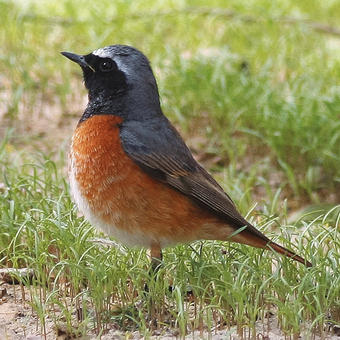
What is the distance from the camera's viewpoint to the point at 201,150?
8688 mm

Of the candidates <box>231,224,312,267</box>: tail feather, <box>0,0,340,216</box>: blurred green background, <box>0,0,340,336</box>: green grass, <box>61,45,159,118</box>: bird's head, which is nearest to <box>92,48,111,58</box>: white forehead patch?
<box>61,45,159,118</box>: bird's head

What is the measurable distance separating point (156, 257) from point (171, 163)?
594mm

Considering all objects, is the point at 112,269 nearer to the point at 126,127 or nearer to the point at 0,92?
the point at 126,127

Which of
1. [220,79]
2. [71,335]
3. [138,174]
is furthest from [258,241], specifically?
[220,79]

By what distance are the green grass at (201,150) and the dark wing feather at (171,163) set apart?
12.4 inches

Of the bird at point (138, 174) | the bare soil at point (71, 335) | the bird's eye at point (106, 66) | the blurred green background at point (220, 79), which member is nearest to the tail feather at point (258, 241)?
the bird at point (138, 174)

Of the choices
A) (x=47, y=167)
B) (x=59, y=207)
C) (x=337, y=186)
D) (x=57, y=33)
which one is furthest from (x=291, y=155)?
(x=57, y=33)

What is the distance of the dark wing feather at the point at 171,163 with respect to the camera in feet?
17.8

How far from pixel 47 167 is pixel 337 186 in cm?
268

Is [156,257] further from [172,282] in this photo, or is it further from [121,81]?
[121,81]

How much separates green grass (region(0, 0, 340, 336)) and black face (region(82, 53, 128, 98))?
853 mm

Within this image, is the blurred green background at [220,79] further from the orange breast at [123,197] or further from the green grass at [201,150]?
the orange breast at [123,197]

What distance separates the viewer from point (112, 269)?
5402 millimetres

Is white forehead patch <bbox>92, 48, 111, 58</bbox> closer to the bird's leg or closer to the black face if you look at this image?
the black face
